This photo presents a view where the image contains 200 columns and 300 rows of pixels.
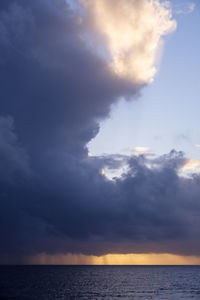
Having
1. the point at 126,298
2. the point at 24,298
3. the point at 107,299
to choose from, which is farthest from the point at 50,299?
the point at 126,298

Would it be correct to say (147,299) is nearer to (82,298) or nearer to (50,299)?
(82,298)

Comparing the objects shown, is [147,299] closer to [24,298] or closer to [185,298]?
[185,298]

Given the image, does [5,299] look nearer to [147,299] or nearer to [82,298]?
[82,298]

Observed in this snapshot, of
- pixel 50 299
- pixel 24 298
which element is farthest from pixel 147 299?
pixel 24 298

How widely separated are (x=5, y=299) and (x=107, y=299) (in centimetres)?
2871

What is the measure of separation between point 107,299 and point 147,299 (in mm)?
11659

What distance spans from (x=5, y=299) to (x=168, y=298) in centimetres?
4803

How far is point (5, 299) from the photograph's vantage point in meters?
82.8

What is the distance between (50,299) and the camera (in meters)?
84.2

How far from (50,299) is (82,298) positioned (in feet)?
31.0

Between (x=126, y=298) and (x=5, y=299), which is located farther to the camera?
(x=126, y=298)

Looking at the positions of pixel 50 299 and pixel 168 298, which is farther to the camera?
pixel 168 298

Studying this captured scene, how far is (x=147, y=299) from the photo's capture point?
86500mm

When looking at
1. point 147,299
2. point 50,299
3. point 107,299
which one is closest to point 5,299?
point 50,299
